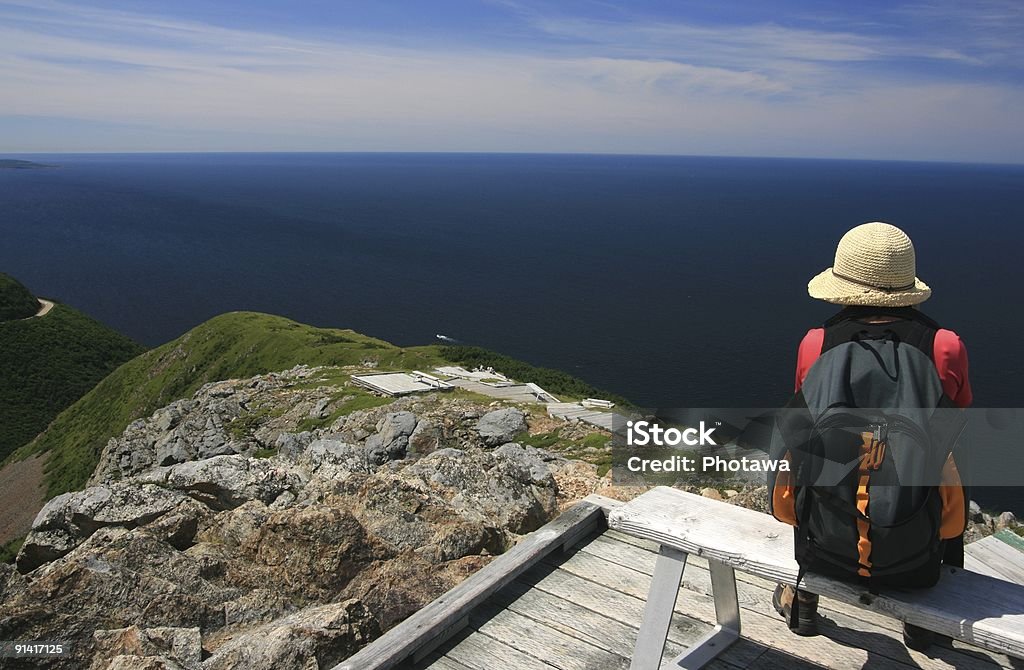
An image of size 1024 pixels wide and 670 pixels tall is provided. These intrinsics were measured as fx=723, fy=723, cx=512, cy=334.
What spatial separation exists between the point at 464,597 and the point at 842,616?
2.64 meters

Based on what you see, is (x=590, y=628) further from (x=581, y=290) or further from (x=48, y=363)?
(x=581, y=290)

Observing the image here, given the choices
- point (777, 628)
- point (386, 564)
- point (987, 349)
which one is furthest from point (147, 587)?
point (987, 349)

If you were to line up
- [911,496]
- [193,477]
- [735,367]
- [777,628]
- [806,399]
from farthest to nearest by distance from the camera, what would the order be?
[735,367]
[193,477]
[777,628]
[806,399]
[911,496]

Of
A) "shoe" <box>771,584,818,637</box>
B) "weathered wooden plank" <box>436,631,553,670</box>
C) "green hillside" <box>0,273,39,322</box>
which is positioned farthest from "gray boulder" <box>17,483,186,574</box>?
"green hillside" <box>0,273,39,322</box>

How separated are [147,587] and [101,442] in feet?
205

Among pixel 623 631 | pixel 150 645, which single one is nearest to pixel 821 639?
pixel 623 631

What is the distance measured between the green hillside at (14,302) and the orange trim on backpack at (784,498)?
13010 centimetres

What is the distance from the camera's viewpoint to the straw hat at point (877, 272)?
145 inches

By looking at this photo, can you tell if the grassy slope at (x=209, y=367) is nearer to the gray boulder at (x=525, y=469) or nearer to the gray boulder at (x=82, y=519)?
the gray boulder at (x=525, y=469)

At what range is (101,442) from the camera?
59.6 m

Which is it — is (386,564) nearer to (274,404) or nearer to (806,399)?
(806,399)

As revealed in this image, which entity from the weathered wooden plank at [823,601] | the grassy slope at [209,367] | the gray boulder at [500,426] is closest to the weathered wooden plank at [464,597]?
the weathered wooden plank at [823,601]

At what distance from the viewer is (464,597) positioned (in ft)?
16.5

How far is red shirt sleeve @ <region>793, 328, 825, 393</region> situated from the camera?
12.0ft
